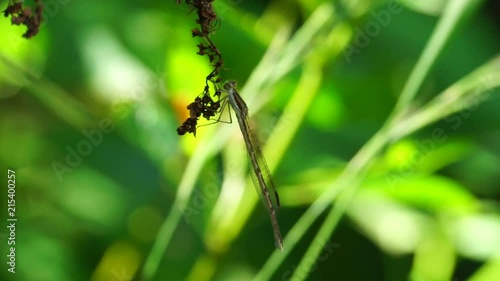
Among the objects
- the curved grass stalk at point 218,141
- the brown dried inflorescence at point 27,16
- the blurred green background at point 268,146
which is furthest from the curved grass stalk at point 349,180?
the brown dried inflorescence at point 27,16

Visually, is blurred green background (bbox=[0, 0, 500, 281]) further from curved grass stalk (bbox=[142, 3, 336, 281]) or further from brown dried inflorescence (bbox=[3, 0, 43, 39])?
brown dried inflorescence (bbox=[3, 0, 43, 39])

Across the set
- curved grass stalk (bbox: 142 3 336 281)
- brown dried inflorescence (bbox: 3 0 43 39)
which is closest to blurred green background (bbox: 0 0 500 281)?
curved grass stalk (bbox: 142 3 336 281)

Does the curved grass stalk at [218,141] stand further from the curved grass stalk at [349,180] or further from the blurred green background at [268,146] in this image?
the curved grass stalk at [349,180]

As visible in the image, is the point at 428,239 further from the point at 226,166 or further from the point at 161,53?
the point at 161,53

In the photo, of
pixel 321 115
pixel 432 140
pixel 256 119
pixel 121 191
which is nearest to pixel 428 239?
pixel 432 140

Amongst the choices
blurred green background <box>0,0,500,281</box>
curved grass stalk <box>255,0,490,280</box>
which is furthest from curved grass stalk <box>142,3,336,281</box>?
curved grass stalk <box>255,0,490,280</box>

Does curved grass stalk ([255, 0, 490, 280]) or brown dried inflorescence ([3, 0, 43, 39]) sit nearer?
brown dried inflorescence ([3, 0, 43, 39])

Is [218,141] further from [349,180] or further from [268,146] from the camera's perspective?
[349,180]

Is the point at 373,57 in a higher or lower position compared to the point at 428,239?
higher

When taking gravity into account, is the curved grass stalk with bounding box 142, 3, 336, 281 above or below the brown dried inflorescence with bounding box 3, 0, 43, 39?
below
